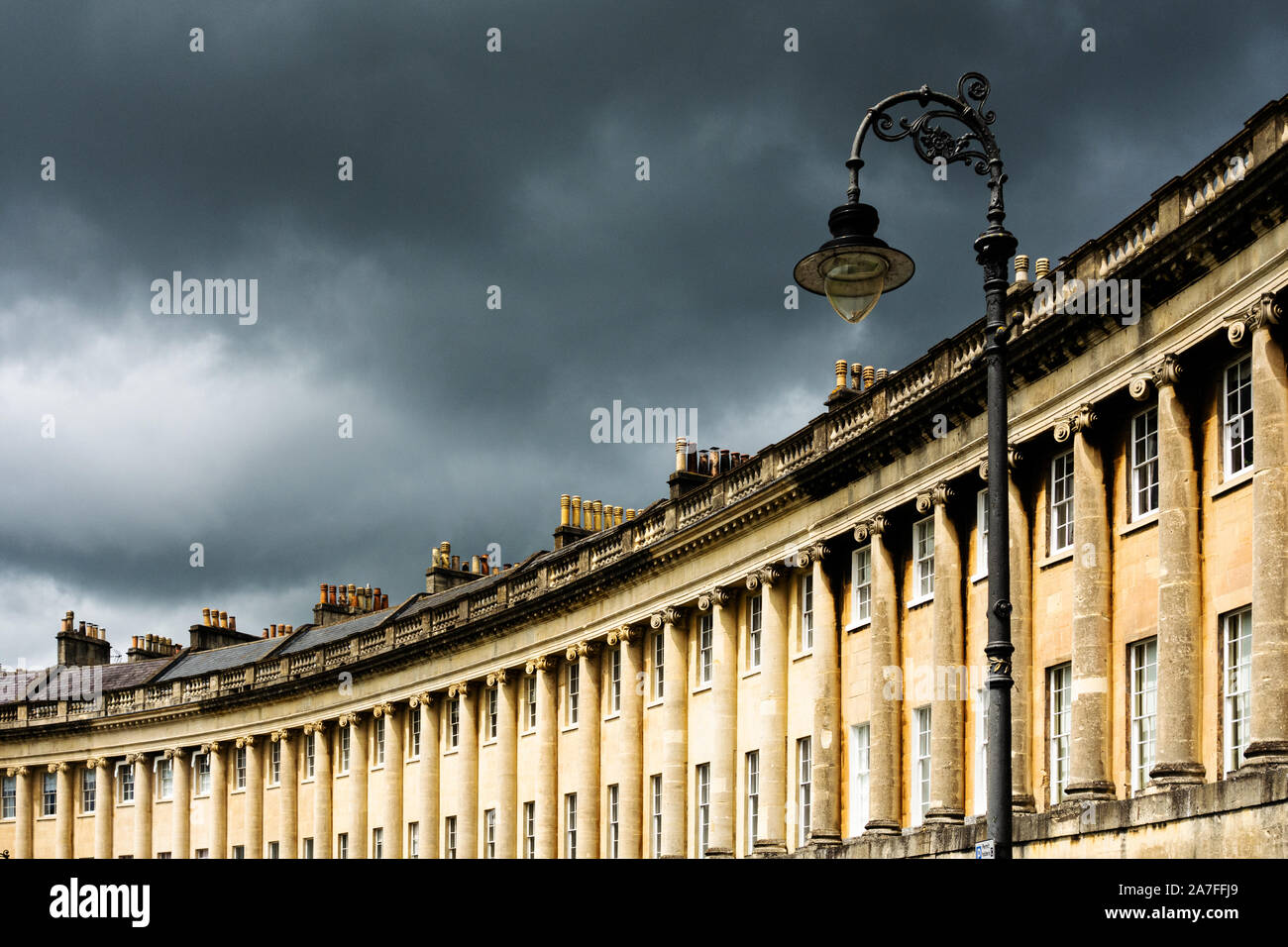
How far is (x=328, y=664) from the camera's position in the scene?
213 ft

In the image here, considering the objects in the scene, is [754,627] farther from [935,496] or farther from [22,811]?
[22,811]

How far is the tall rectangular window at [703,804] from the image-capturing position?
44.8 meters

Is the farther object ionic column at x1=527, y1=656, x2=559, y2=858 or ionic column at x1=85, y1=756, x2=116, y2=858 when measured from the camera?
ionic column at x1=85, y1=756, x2=116, y2=858

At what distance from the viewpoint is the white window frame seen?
92.8 feet

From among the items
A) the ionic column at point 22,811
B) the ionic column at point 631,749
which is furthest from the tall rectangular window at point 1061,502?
the ionic column at point 22,811

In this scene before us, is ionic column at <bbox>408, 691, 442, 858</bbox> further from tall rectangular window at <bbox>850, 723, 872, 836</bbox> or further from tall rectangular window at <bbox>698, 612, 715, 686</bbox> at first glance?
tall rectangular window at <bbox>850, 723, 872, 836</bbox>

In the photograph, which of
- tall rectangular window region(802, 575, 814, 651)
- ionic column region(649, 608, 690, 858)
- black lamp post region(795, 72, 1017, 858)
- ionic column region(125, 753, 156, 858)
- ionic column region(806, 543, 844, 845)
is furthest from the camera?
ionic column region(125, 753, 156, 858)

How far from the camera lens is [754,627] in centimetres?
4422

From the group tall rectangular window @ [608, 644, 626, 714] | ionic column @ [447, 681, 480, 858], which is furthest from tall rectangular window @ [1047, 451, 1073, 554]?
ionic column @ [447, 681, 480, 858]

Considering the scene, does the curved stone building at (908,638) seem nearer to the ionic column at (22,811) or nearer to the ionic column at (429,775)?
the ionic column at (429,775)

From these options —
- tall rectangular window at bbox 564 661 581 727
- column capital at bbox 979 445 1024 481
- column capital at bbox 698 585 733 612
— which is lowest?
tall rectangular window at bbox 564 661 581 727

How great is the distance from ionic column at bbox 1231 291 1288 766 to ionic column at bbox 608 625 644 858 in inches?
938

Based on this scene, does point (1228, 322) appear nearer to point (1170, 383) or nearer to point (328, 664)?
point (1170, 383)
